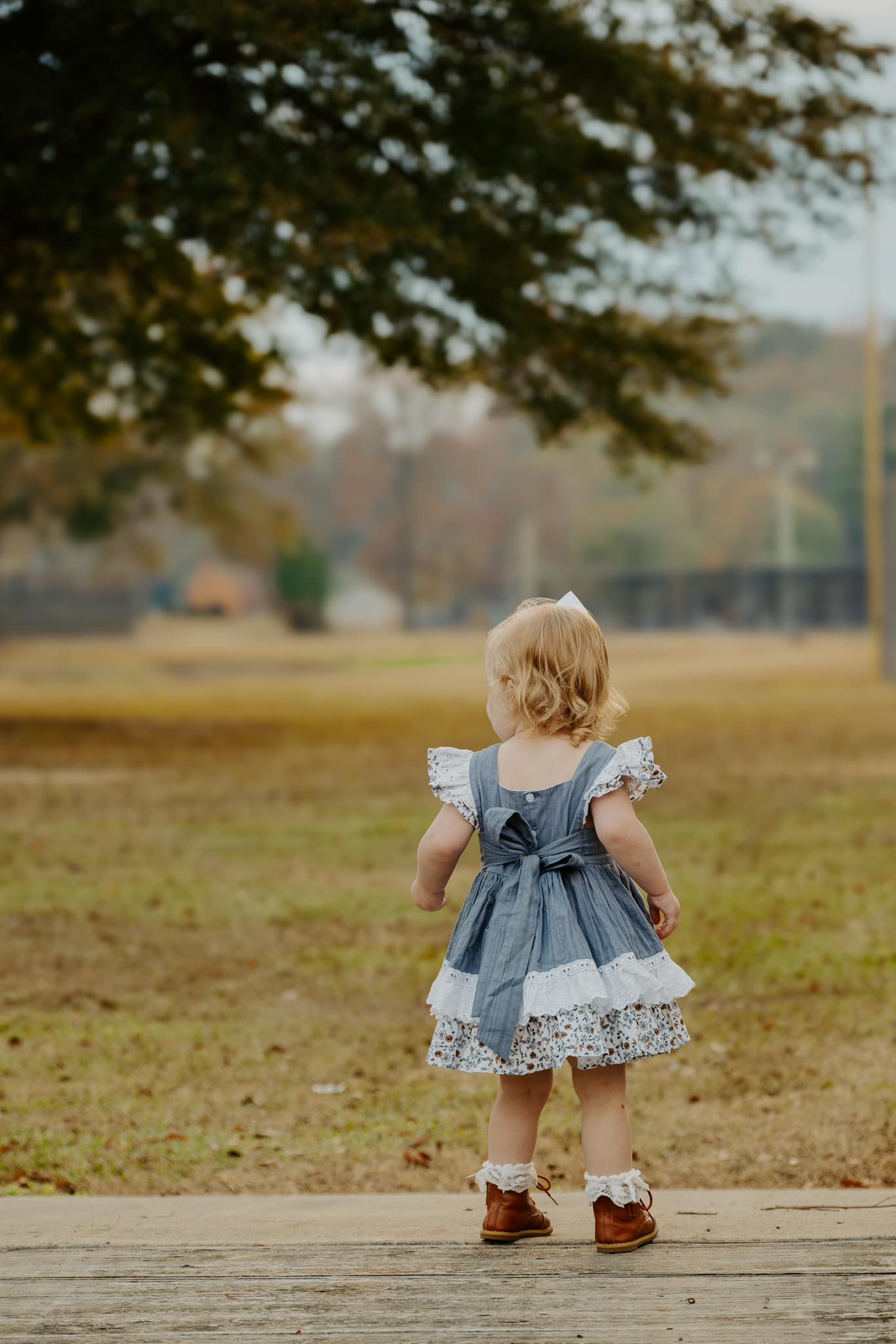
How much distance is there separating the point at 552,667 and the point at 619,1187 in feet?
3.49

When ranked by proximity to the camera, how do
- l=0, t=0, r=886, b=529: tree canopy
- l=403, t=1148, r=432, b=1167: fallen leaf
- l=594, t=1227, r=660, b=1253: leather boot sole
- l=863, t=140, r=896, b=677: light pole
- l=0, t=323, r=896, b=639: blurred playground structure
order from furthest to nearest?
l=0, t=323, r=896, b=639: blurred playground structure, l=863, t=140, r=896, b=677: light pole, l=0, t=0, r=886, b=529: tree canopy, l=403, t=1148, r=432, b=1167: fallen leaf, l=594, t=1227, r=660, b=1253: leather boot sole

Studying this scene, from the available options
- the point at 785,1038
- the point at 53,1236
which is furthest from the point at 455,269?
the point at 53,1236

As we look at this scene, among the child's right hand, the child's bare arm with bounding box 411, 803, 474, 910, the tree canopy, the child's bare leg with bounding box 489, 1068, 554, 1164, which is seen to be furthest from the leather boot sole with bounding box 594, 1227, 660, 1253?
the tree canopy

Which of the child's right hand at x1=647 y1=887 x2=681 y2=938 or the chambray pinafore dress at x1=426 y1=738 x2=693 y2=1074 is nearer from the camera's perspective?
the chambray pinafore dress at x1=426 y1=738 x2=693 y2=1074

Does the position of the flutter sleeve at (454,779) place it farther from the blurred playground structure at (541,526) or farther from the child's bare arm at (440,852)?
the blurred playground structure at (541,526)

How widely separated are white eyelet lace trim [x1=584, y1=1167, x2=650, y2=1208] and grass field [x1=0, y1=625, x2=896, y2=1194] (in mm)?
1233

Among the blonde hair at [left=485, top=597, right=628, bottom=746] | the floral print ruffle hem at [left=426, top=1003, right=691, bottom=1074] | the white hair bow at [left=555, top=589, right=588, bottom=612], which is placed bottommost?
the floral print ruffle hem at [left=426, top=1003, right=691, bottom=1074]

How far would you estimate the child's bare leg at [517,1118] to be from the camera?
3342 mm

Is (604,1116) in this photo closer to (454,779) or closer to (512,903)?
(512,903)

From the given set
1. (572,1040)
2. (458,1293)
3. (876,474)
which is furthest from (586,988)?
(876,474)

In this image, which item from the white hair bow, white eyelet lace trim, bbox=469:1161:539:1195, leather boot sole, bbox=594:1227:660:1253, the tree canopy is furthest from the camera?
the tree canopy

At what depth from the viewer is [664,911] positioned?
3.40m

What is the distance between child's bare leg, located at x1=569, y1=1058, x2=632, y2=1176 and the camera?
3.27 meters

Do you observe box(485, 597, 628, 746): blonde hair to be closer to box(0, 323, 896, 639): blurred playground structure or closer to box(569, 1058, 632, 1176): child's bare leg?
box(569, 1058, 632, 1176): child's bare leg
